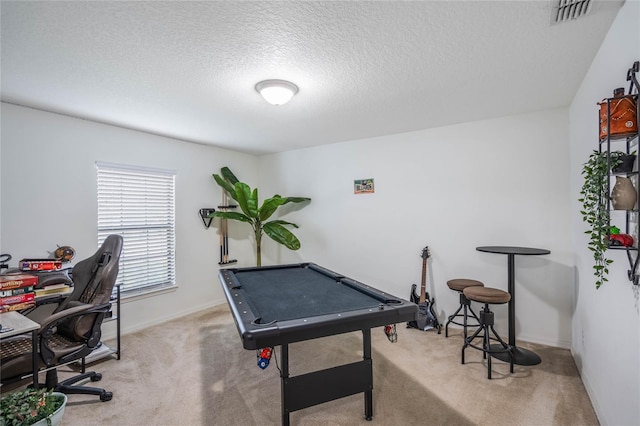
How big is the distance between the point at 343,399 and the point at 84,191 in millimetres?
3435

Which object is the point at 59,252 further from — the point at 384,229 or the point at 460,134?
the point at 460,134

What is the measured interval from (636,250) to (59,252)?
4.50 m

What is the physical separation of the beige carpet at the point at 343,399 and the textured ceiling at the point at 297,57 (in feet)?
8.13

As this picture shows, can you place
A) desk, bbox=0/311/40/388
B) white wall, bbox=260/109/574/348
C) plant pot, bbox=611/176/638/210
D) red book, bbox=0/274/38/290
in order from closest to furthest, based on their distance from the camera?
1. plant pot, bbox=611/176/638/210
2. desk, bbox=0/311/40/388
3. red book, bbox=0/274/38/290
4. white wall, bbox=260/109/574/348

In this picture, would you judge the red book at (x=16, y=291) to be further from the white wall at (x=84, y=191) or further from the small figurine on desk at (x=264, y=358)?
the small figurine on desk at (x=264, y=358)

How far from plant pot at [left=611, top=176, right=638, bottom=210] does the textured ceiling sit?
0.95 meters

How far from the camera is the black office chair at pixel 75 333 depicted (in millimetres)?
2045

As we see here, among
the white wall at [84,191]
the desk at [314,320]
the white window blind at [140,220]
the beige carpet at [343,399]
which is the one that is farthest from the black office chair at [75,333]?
the white window blind at [140,220]

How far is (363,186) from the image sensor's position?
14.2 ft

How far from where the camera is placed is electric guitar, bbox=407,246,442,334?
357cm

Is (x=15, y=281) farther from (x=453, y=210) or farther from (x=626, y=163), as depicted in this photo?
(x=453, y=210)

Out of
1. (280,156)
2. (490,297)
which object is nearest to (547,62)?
(490,297)

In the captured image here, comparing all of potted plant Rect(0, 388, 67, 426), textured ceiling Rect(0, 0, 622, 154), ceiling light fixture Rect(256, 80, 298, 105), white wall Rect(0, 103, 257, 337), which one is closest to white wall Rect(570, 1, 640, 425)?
textured ceiling Rect(0, 0, 622, 154)

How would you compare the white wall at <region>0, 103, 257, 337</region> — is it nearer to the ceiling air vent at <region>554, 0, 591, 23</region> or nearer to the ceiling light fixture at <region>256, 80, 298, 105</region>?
the ceiling light fixture at <region>256, 80, 298, 105</region>
